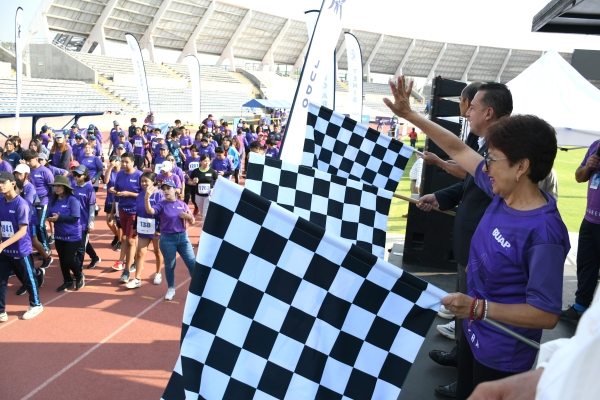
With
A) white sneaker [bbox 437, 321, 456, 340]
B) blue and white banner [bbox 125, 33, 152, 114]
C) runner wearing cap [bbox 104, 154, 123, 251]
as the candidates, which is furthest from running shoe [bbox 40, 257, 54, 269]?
blue and white banner [bbox 125, 33, 152, 114]

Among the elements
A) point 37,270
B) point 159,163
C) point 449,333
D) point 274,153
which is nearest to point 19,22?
point 159,163

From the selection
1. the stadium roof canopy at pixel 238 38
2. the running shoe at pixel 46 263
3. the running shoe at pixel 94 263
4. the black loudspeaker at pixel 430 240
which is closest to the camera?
the black loudspeaker at pixel 430 240

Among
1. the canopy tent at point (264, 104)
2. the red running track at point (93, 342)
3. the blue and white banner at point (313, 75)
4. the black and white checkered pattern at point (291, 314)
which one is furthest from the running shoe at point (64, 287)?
the canopy tent at point (264, 104)

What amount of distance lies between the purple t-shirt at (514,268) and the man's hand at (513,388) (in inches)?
32.7

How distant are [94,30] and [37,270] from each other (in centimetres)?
4834

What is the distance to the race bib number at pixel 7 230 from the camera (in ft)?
19.4

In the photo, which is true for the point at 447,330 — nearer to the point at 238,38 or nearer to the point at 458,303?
the point at 458,303

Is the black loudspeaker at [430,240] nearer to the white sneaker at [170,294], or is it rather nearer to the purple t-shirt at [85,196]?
the white sneaker at [170,294]

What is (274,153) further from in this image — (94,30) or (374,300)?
(94,30)

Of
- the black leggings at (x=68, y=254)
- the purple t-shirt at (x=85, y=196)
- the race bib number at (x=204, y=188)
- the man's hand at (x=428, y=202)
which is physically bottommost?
the black leggings at (x=68, y=254)

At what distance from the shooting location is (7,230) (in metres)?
5.94

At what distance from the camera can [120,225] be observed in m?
8.19

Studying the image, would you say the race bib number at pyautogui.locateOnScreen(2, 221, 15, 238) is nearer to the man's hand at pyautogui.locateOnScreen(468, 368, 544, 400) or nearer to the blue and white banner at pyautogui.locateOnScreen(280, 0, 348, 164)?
the blue and white banner at pyautogui.locateOnScreen(280, 0, 348, 164)

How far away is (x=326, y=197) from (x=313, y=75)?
4.41 ft
